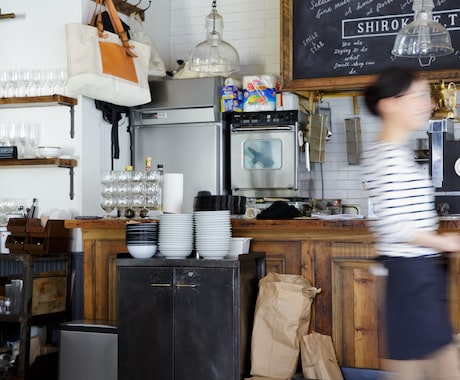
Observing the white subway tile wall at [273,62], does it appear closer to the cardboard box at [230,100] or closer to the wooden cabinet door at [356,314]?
the cardboard box at [230,100]

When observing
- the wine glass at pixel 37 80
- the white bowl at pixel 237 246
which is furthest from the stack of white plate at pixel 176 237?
the wine glass at pixel 37 80

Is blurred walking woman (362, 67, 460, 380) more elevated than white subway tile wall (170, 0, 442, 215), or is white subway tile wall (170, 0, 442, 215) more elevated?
white subway tile wall (170, 0, 442, 215)

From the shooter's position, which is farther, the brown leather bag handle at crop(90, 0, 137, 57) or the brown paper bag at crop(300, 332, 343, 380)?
the brown leather bag handle at crop(90, 0, 137, 57)

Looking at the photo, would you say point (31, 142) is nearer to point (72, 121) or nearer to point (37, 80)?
point (72, 121)

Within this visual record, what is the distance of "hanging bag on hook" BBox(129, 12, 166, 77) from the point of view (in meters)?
6.21

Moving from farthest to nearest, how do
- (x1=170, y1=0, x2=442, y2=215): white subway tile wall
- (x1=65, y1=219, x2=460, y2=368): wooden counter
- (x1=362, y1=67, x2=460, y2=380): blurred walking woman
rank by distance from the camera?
(x1=170, y1=0, x2=442, y2=215): white subway tile wall, (x1=65, y1=219, x2=460, y2=368): wooden counter, (x1=362, y1=67, x2=460, y2=380): blurred walking woman

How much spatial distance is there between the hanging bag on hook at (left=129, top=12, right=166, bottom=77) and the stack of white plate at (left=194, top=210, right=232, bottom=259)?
2280mm

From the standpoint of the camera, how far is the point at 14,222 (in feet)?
17.9

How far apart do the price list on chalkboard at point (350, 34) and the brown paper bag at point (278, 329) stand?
2308 millimetres

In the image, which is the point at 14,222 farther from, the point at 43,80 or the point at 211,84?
the point at 211,84

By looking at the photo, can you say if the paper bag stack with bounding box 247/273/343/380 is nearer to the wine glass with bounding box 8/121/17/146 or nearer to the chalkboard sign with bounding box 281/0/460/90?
the chalkboard sign with bounding box 281/0/460/90

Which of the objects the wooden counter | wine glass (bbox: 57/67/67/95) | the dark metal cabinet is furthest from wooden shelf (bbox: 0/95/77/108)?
the dark metal cabinet

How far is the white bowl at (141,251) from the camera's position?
4332 mm

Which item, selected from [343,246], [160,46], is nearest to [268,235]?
[343,246]
